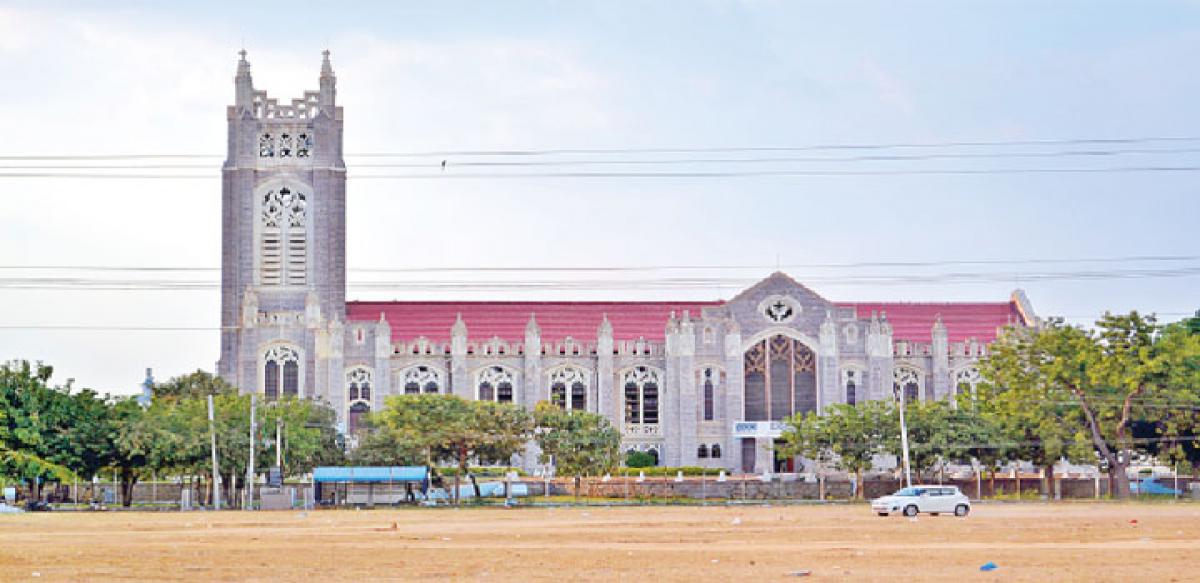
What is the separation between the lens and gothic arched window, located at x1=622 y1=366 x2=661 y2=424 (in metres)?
118

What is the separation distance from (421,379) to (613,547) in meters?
71.5

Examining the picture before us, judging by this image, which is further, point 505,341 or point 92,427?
point 505,341

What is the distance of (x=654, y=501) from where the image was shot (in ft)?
297

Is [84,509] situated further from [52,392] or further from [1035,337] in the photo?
[1035,337]

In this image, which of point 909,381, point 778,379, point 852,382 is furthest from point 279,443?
point 909,381

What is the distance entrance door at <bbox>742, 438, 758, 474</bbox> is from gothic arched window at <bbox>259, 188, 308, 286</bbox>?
30650mm

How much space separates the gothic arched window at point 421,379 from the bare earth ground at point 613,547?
152 feet

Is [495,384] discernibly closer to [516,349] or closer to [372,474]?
[516,349]

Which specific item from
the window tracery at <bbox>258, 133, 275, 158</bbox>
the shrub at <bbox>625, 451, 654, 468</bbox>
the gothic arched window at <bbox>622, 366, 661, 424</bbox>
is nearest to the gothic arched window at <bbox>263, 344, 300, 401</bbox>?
the window tracery at <bbox>258, 133, 275, 158</bbox>

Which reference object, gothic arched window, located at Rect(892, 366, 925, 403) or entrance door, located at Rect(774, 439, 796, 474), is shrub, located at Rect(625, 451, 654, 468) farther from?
gothic arched window, located at Rect(892, 366, 925, 403)

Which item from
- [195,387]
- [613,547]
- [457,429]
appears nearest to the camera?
[613,547]

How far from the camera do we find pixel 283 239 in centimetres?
11806

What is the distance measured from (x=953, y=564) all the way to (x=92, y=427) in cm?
5811

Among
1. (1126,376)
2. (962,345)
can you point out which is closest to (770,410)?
(962,345)
